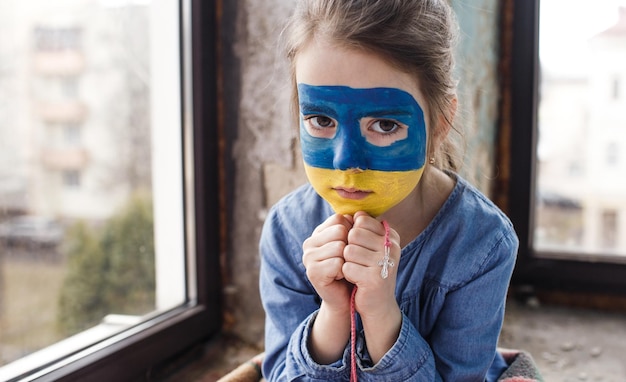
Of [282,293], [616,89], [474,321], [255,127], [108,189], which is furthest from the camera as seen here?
[108,189]

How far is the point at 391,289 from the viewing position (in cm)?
87

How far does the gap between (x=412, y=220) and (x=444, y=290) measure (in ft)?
0.46

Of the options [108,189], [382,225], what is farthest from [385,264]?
[108,189]

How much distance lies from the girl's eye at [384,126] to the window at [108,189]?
74 cm

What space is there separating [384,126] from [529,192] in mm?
1192

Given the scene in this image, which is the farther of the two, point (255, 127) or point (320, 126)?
point (255, 127)

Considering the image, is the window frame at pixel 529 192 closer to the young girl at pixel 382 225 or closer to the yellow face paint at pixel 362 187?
the young girl at pixel 382 225

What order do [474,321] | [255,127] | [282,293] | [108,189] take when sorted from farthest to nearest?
[108,189] < [255,127] < [282,293] < [474,321]

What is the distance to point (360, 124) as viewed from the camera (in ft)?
2.70

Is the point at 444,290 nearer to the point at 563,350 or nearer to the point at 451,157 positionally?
the point at 451,157

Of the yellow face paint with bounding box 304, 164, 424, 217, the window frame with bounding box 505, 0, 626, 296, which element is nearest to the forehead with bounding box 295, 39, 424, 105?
the yellow face paint with bounding box 304, 164, 424, 217

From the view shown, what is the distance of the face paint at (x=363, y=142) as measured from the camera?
2.68 feet

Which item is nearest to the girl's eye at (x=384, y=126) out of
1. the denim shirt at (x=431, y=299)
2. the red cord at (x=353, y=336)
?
the red cord at (x=353, y=336)

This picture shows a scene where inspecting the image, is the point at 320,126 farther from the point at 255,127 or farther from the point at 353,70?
the point at 255,127
